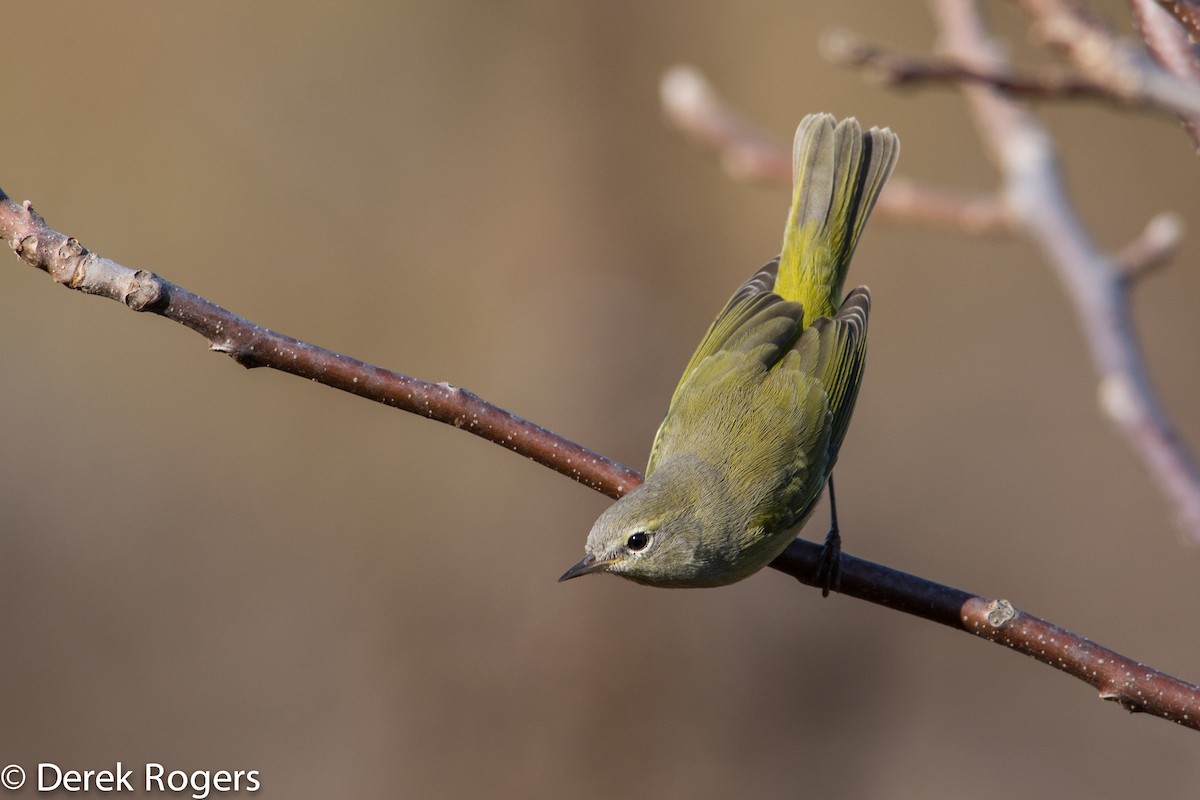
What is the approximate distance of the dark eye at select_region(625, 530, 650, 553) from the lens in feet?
12.6

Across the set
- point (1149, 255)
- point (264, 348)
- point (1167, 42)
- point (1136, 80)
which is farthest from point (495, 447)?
point (1136, 80)

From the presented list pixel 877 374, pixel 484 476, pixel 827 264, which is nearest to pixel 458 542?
pixel 484 476

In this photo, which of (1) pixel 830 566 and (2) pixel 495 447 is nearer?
(1) pixel 830 566

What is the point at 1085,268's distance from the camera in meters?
4.28

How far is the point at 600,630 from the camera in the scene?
848 centimetres

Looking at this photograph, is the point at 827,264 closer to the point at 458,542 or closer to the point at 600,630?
the point at 600,630

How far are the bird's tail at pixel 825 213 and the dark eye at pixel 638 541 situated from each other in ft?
4.64

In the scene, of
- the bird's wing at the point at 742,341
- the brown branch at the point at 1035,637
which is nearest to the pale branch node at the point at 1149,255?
the bird's wing at the point at 742,341

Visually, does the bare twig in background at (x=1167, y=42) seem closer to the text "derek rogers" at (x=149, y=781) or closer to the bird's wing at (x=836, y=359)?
the bird's wing at (x=836, y=359)

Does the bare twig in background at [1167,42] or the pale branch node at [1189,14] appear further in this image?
the bare twig in background at [1167,42]

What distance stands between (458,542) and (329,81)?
163 inches

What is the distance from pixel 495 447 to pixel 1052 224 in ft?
19.7

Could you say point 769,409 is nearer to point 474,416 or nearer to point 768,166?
point 768,166

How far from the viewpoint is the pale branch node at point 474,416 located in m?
2.83
